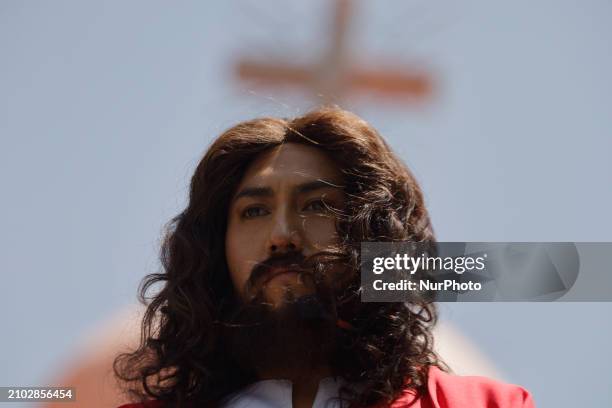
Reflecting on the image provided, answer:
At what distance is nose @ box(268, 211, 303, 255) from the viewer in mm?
3270

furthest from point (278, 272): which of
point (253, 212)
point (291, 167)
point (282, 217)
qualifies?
point (291, 167)

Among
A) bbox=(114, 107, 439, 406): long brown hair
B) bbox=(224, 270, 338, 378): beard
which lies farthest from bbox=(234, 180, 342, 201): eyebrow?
bbox=(224, 270, 338, 378): beard

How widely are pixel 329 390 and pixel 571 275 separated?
93 centimetres

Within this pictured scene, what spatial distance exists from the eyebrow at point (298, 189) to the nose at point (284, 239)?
15 cm

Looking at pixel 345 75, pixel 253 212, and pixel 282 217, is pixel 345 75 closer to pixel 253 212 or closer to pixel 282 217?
pixel 253 212

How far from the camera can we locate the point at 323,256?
327 cm

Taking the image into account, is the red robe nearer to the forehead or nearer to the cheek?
the cheek

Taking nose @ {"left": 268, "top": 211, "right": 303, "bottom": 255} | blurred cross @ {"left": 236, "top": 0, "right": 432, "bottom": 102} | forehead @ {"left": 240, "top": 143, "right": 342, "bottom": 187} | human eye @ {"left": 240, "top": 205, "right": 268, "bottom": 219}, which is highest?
blurred cross @ {"left": 236, "top": 0, "right": 432, "bottom": 102}

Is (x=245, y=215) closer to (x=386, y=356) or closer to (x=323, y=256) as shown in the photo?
(x=323, y=256)

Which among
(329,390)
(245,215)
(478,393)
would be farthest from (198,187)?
(478,393)

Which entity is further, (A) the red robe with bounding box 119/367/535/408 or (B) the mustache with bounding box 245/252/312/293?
(B) the mustache with bounding box 245/252/312/293

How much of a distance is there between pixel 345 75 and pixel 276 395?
17.1 feet

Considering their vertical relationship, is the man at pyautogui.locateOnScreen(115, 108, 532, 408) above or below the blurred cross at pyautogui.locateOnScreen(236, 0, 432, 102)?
below

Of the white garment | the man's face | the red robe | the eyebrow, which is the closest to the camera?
the red robe
